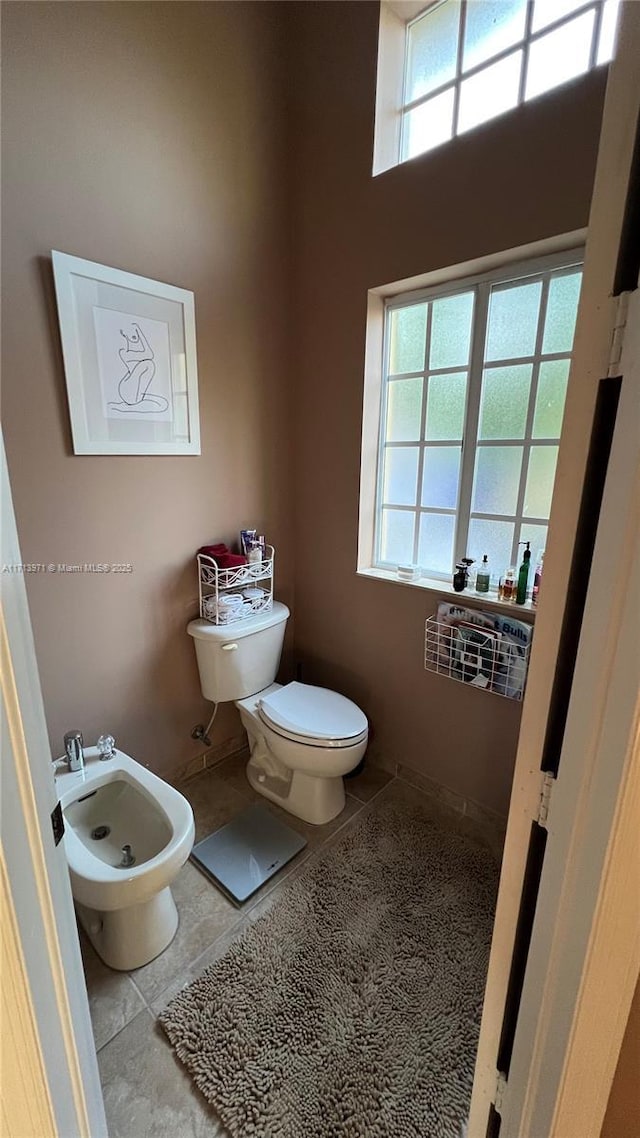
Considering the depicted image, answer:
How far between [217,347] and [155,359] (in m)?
0.29

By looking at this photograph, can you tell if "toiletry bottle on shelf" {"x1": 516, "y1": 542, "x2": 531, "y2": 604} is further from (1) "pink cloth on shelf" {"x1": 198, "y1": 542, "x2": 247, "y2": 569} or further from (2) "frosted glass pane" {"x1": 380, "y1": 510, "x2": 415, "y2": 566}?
(1) "pink cloth on shelf" {"x1": 198, "y1": 542, "x2": 247, "y2": 569}

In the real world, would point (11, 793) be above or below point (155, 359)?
below

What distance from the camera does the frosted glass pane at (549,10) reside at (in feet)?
4.32

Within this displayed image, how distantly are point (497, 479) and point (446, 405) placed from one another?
1.16 feet

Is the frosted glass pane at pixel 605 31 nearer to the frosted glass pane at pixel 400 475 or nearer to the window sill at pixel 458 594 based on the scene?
the frosted glass pane at pixel 400 475

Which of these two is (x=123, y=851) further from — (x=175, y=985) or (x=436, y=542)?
(x=436, y=542)

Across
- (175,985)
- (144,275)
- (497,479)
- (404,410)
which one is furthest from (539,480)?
(175,985)

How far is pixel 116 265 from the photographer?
146 cm

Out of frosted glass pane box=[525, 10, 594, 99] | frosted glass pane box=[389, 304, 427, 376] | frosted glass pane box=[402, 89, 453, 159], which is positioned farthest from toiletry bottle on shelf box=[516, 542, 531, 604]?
frosted glass pane box=[402, 89, 453, 159]

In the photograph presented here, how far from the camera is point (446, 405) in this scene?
1747 mm

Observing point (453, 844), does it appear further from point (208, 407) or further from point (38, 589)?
point (208, 407)

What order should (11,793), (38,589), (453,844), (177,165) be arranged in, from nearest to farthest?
(11,793), (38,589), (177,165), (453,844)

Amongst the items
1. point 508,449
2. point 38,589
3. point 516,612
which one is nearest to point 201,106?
point 508,449

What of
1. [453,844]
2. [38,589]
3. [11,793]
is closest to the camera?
[11,793]
